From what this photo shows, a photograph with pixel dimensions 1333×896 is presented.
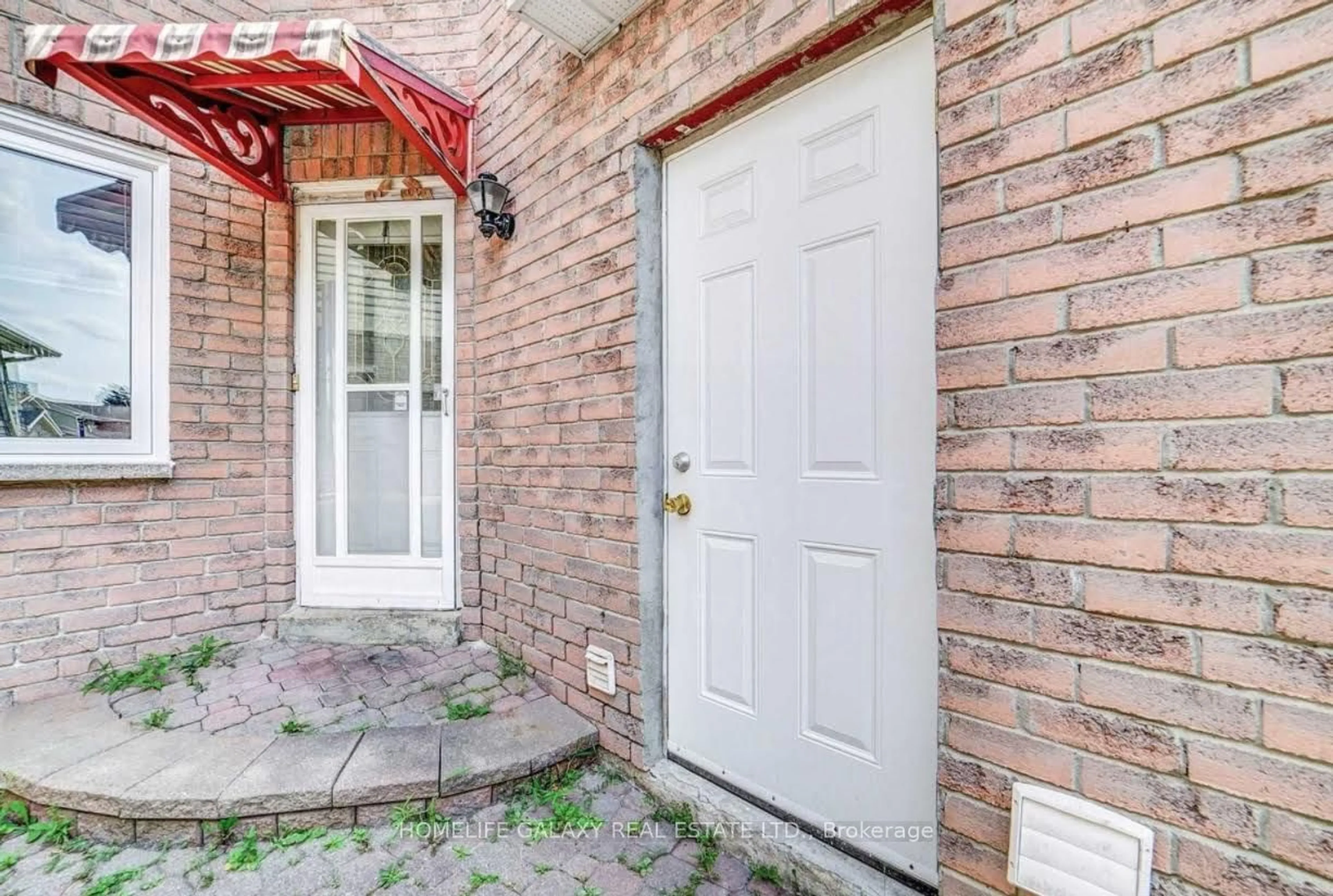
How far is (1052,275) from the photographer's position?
41.0 inches

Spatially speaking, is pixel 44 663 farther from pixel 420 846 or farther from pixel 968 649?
pixel 968 649

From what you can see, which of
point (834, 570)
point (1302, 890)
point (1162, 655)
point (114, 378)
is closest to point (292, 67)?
point (114, 378)

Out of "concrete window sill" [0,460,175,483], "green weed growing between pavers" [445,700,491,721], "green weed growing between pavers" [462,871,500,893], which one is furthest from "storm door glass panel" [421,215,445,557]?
"green weed growing between pavers" [462,871,500,893]

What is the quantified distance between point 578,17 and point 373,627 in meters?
2.62

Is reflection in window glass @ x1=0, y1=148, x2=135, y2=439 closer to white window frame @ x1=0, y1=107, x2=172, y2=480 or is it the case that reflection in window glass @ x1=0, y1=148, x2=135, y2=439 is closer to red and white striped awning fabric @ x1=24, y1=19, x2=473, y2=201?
white window frame @ x1=0, y1=107, x2=172, y2=480

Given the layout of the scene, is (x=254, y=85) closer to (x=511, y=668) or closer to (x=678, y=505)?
(x=678, y=505)

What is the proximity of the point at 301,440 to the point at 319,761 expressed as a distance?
1682 mm

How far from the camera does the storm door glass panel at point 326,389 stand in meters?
2.91

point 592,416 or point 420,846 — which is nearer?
point 420,846

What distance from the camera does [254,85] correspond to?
212 cm

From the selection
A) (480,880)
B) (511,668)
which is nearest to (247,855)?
(480,880)

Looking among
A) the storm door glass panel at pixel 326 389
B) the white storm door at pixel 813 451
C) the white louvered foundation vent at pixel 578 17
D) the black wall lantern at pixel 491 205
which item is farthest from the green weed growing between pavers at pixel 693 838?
the white louvered foundation vent at pixel 578 17

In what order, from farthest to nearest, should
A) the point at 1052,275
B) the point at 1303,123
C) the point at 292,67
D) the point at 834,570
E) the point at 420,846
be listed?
1. the point at 292,67
2. the point at 420,846
3. the point at 834,570
4. the point at 1052,275
5. the point at 1303,123

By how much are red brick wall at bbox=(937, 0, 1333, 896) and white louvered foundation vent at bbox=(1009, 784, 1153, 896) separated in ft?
0.08
